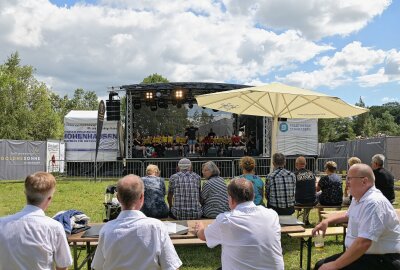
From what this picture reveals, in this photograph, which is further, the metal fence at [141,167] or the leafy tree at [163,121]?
the leafy tree at [163,121]

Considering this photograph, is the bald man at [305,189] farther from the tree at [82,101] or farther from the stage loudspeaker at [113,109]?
the tree at [82,101]

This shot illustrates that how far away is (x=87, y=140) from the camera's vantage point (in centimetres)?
1731

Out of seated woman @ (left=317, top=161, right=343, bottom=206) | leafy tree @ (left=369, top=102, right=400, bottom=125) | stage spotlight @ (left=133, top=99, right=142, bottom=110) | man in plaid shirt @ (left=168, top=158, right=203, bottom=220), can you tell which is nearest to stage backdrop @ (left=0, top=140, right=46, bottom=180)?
stage spotlight @ (left=133, top=99, right=142, bottom=110)

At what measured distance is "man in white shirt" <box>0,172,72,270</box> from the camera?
2.45 m

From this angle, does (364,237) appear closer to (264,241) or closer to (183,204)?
(264,241)

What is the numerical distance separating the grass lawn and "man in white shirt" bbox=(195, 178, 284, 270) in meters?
2.23

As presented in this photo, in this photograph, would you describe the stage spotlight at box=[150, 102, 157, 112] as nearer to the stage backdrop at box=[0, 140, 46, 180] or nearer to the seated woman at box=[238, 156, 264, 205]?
the stage backdrop at box=[0, 140, 46, 180]

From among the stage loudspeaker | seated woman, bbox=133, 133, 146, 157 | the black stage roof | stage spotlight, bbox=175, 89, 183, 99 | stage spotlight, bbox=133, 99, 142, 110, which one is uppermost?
the black stage roof

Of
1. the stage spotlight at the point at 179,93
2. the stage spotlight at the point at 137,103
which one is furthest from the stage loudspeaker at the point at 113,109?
the stage spotlight at the point at 179,93

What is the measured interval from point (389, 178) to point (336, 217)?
314cm

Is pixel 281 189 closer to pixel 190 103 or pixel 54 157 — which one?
pixel 190 103

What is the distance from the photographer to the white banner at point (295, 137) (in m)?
18.2

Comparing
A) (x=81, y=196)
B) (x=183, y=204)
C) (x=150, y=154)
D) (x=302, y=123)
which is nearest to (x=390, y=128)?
(x=302, y=123)

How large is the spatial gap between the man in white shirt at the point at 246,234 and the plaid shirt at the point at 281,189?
2.81 metres
